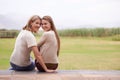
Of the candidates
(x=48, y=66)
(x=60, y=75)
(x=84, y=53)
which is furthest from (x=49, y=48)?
(x=84, y=53)

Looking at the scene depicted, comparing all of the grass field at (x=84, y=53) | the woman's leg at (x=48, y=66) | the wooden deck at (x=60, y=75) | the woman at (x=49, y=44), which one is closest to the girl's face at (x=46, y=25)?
the woman at (x=49, y=44)

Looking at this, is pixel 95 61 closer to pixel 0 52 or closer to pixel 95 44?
pixel 95 44

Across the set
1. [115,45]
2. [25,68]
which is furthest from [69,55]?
[25,68]

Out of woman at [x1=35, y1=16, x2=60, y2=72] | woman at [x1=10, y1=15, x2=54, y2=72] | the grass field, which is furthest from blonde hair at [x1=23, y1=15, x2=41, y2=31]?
the grass field

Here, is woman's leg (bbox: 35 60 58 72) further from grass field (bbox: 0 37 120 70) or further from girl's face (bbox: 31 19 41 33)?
grass field (bbox: 0 37 120 70)

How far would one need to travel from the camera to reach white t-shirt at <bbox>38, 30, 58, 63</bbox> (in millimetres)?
4145

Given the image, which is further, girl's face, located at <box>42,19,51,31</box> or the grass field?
the grass field

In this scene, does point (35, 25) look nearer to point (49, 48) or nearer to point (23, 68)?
point (49, 48)

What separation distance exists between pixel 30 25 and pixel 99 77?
3.12ft

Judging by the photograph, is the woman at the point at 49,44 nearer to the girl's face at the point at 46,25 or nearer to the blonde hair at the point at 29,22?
the girl's face at the point at 46,25

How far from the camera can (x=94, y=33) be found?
9258 millimetres

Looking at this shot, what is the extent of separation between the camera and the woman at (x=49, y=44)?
414cm

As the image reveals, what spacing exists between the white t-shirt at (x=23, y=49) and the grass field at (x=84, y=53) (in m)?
3.40

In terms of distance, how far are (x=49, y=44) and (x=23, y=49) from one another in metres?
0.29
